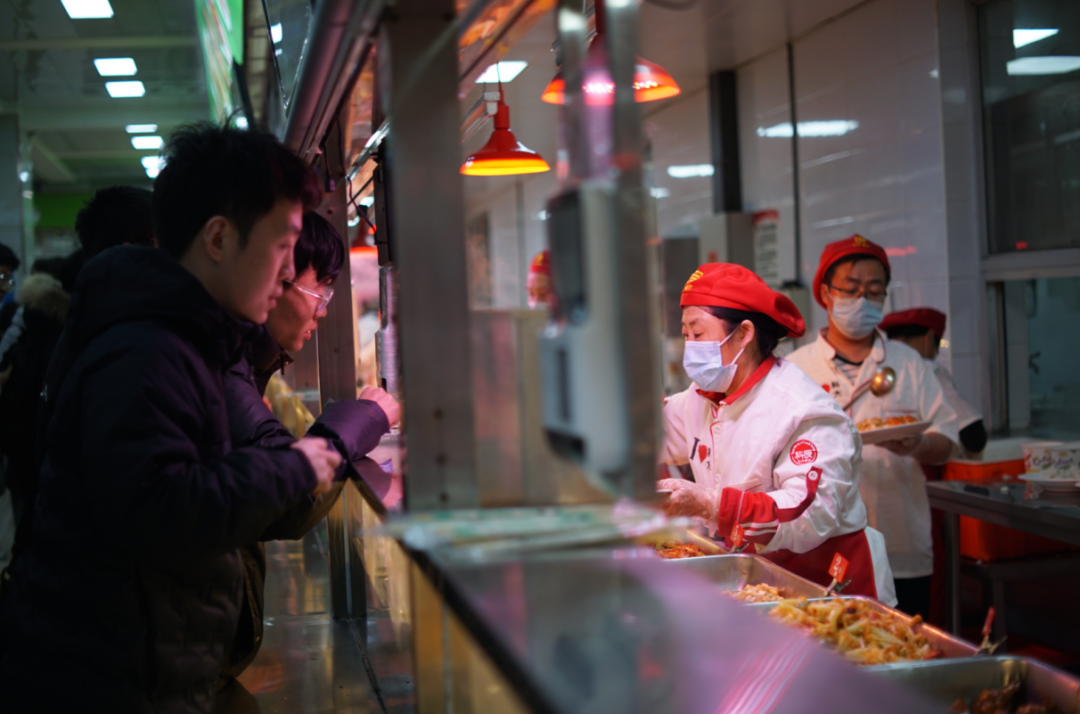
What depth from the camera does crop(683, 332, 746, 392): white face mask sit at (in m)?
2.45

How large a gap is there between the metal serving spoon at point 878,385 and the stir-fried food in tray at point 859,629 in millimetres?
2038

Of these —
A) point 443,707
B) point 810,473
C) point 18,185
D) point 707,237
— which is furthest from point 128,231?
point 18,185

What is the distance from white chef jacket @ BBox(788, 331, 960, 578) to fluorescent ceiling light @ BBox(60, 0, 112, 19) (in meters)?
5.99

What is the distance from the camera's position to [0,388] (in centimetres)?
398

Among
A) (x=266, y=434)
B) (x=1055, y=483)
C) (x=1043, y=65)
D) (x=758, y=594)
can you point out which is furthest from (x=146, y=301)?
(x=1043, y=65)

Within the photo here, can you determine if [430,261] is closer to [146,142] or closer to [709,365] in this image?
[709,365]

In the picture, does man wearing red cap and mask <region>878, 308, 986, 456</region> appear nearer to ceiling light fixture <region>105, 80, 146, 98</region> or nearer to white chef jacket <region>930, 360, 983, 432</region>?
white chef jacket <region>930, 360, 983, 432</region>

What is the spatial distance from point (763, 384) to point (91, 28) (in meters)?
7.03

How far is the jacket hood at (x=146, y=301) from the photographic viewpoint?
1311 mm

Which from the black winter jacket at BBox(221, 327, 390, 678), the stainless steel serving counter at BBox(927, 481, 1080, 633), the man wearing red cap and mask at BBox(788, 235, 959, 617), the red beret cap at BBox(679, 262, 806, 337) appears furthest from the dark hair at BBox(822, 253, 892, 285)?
the black winter jacket at BBox(221, 327, 390, 678)

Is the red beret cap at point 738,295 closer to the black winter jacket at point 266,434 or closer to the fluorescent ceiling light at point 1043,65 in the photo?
the black winter jacket at point 266,434

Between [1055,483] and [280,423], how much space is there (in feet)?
10.8

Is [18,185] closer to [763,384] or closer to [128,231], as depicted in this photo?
[128,231]

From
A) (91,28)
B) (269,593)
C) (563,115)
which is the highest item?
(91,28)
